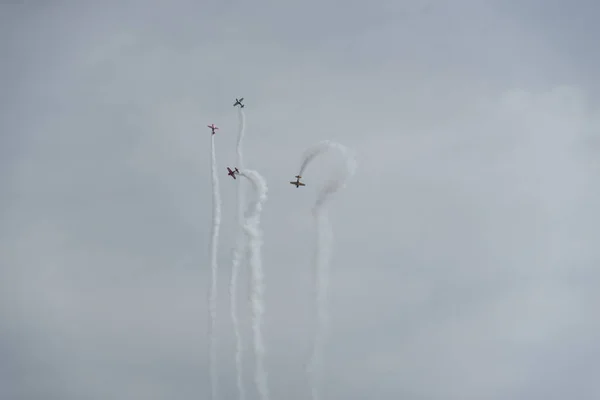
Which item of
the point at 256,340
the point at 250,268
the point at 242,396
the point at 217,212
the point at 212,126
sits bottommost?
the point at 242,396

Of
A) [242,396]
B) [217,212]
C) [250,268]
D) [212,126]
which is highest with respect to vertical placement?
[212,126]

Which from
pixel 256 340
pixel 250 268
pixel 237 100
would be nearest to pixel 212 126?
pixel 237 100

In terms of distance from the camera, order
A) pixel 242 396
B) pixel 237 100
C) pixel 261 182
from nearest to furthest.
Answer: pixel 242 396, pixel 261 182, pixel 237 100

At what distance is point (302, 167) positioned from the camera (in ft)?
383

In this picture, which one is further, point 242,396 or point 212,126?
point 212,126

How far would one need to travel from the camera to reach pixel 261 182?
122 meters

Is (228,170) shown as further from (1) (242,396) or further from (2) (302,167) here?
(1) (242,396)

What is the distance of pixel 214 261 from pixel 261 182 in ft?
48.9

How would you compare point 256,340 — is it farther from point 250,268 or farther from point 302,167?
point 302,167

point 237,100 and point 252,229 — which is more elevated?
point 237,100

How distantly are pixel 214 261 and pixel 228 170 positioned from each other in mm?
15775

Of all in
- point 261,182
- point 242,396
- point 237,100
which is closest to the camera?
point 242,396

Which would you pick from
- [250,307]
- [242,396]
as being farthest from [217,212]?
[242,396]

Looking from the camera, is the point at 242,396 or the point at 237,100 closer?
the point at 242,396
